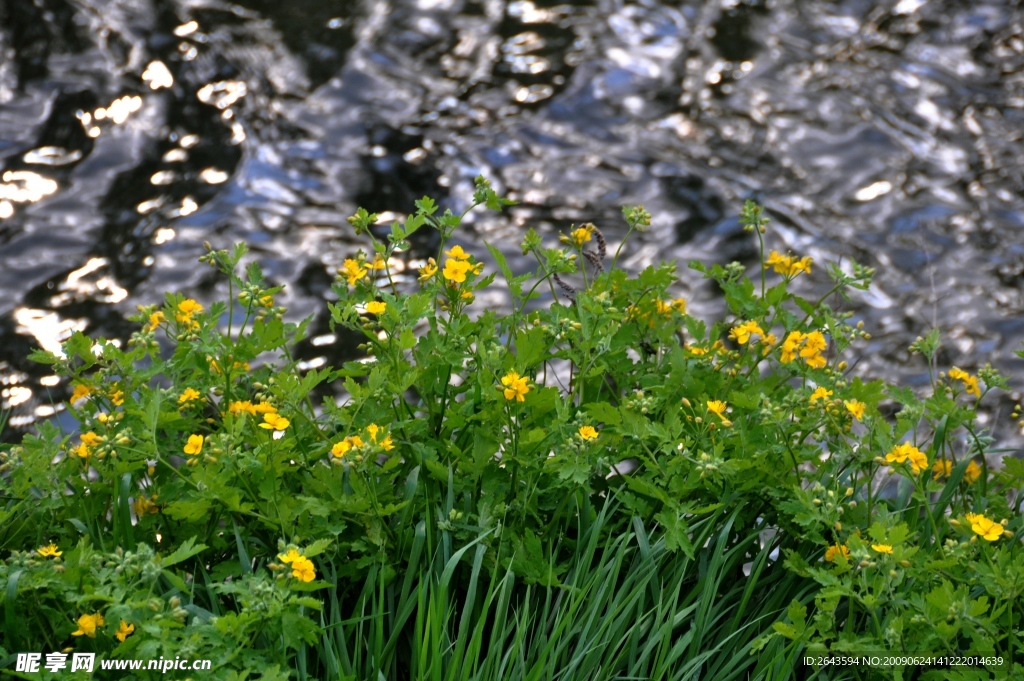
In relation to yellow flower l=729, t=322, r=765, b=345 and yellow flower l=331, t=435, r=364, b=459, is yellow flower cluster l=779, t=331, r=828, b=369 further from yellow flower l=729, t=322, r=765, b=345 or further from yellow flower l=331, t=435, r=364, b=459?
yellow flower l=331, t=435, r=364, b=459

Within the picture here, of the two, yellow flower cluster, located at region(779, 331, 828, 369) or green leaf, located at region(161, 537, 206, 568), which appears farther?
yellow flower cluster, located at region(779, 331, 828, 369)

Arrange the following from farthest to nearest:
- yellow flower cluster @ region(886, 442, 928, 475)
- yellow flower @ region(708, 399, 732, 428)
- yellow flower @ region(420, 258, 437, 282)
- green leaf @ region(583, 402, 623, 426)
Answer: yellow flower @ region(420, 258, 437, 282) → yellow flower @ region(708, 399, 732, 428) → green leaf @ region(583, 402, 623, 426) → yellow flower cluster @ region(886, 442, 928, 475)

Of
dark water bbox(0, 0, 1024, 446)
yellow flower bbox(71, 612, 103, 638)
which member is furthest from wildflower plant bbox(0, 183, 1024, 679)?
dark water bbox(0, 0, 1024, 446)

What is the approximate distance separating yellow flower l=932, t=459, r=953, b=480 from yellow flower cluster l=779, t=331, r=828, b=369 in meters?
0.42

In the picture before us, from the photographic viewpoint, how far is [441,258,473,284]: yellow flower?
2.52m

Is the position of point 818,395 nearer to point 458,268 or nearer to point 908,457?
point 908,457

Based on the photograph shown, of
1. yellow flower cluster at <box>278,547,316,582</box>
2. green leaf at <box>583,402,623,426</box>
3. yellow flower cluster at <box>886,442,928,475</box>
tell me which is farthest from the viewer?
green leaf at <box>583,402,623,426</box>

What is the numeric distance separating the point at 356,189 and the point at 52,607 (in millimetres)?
3335

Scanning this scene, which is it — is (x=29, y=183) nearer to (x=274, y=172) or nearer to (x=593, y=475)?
(x=274, y=172)

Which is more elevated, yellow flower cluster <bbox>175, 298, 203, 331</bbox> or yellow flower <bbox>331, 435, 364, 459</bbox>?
yellow flower cluster <bbox>175, 298, 203, 331</bbox>

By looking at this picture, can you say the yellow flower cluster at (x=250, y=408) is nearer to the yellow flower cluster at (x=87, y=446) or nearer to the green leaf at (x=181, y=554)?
the yellow flower cluster at (x=87, y=446)

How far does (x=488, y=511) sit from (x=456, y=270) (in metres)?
0.60

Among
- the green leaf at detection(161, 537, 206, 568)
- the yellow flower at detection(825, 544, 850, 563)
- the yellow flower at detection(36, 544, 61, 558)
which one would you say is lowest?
the yellow flower at detection(825, 544, 850, 563)

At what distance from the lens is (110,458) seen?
96.4 inches
